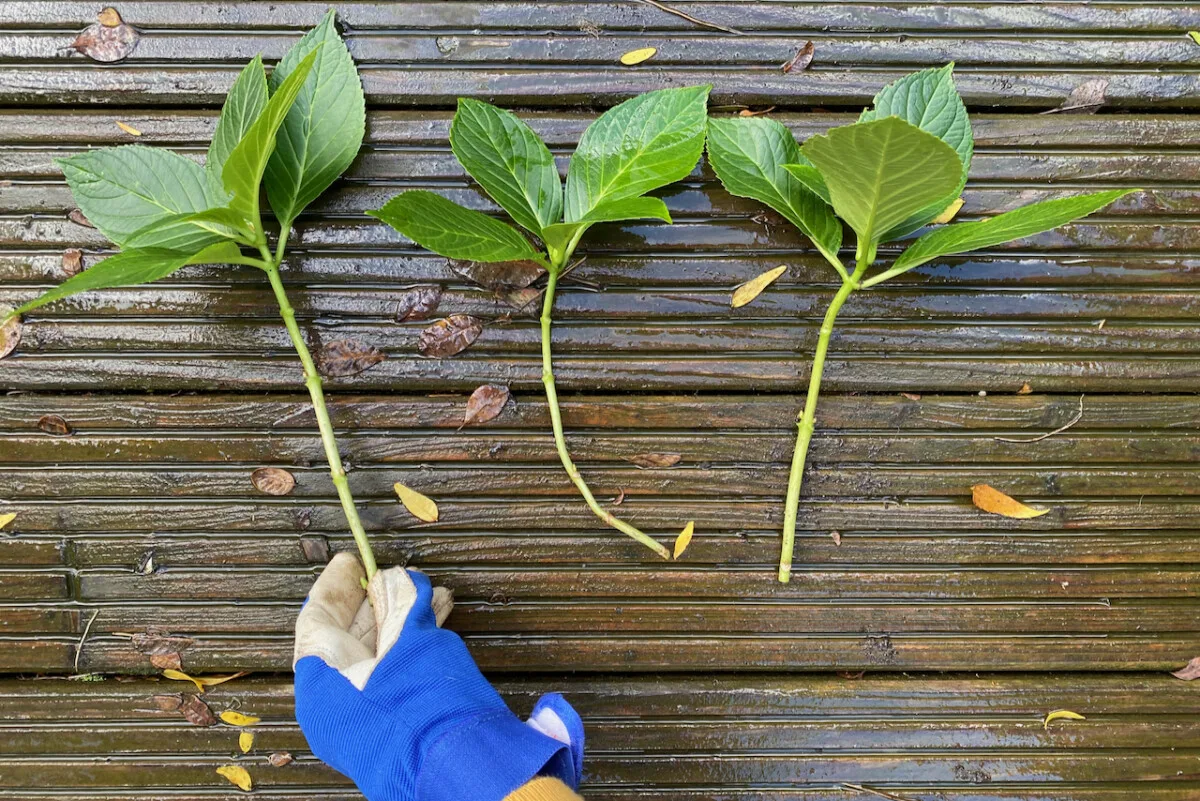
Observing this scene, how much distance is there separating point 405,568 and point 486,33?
3.98 feet

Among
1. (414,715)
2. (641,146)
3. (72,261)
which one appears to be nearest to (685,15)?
(641,146)

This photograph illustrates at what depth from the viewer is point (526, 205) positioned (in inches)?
53.4

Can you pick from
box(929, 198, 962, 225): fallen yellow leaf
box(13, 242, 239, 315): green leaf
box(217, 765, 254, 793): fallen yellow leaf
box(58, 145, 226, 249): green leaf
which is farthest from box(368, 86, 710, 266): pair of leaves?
box(217, 765, 254, 793): fallen yellow leaf

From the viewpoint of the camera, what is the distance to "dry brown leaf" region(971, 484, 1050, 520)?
4.95ft

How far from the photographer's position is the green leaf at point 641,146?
1307 millimetres

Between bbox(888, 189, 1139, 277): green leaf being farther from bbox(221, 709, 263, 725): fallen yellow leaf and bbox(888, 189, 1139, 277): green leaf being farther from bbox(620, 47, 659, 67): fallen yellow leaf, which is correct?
bbox(221, 709, 263, 725): fallen yellow leaf

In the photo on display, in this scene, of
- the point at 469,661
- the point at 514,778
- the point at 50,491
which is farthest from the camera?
the point at 50,491

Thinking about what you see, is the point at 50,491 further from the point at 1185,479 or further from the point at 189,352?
the point at 1185,479

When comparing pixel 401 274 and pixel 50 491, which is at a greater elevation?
pixel 401 274

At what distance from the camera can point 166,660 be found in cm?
152

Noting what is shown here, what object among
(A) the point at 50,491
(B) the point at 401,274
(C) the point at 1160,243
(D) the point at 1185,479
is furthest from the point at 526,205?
(D) the point at 1185,479

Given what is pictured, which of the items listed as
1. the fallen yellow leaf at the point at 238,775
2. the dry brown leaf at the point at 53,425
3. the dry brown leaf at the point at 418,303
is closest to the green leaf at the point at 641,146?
the dry brown leaf at the point at 418,303

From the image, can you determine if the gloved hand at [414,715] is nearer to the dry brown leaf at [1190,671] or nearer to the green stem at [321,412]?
the green stem at [321,412]

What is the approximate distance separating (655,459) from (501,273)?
0.55 m
